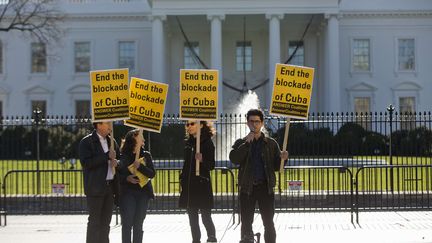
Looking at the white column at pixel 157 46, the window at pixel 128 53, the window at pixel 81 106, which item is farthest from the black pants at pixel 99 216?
the window at pixel 81 106

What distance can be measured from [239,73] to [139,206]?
37.4 m

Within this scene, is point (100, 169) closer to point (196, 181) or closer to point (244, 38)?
point (196, 181)

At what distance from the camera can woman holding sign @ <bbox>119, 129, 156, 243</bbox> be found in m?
9.31

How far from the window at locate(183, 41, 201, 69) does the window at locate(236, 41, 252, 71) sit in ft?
8.45

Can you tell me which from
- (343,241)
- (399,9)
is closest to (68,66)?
(399,9)

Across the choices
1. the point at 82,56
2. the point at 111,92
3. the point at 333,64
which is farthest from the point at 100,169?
the point at 82,56

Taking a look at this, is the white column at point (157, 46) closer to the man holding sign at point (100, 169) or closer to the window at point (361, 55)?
the window at point (361, 55)

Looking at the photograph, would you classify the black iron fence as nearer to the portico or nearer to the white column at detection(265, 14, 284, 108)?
the portico

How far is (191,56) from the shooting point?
4675cm

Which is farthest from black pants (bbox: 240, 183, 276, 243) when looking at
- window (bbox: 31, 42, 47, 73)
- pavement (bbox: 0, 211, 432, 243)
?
window (bbox: 31, 42, 47, 73)

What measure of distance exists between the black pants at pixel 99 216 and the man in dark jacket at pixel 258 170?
5.49 feet

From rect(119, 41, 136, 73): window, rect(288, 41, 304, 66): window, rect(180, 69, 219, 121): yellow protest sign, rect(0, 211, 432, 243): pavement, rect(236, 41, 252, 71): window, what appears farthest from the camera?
rect(119, 41, 136, 73): window

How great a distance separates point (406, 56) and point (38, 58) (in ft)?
78.3

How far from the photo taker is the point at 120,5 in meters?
47.2
